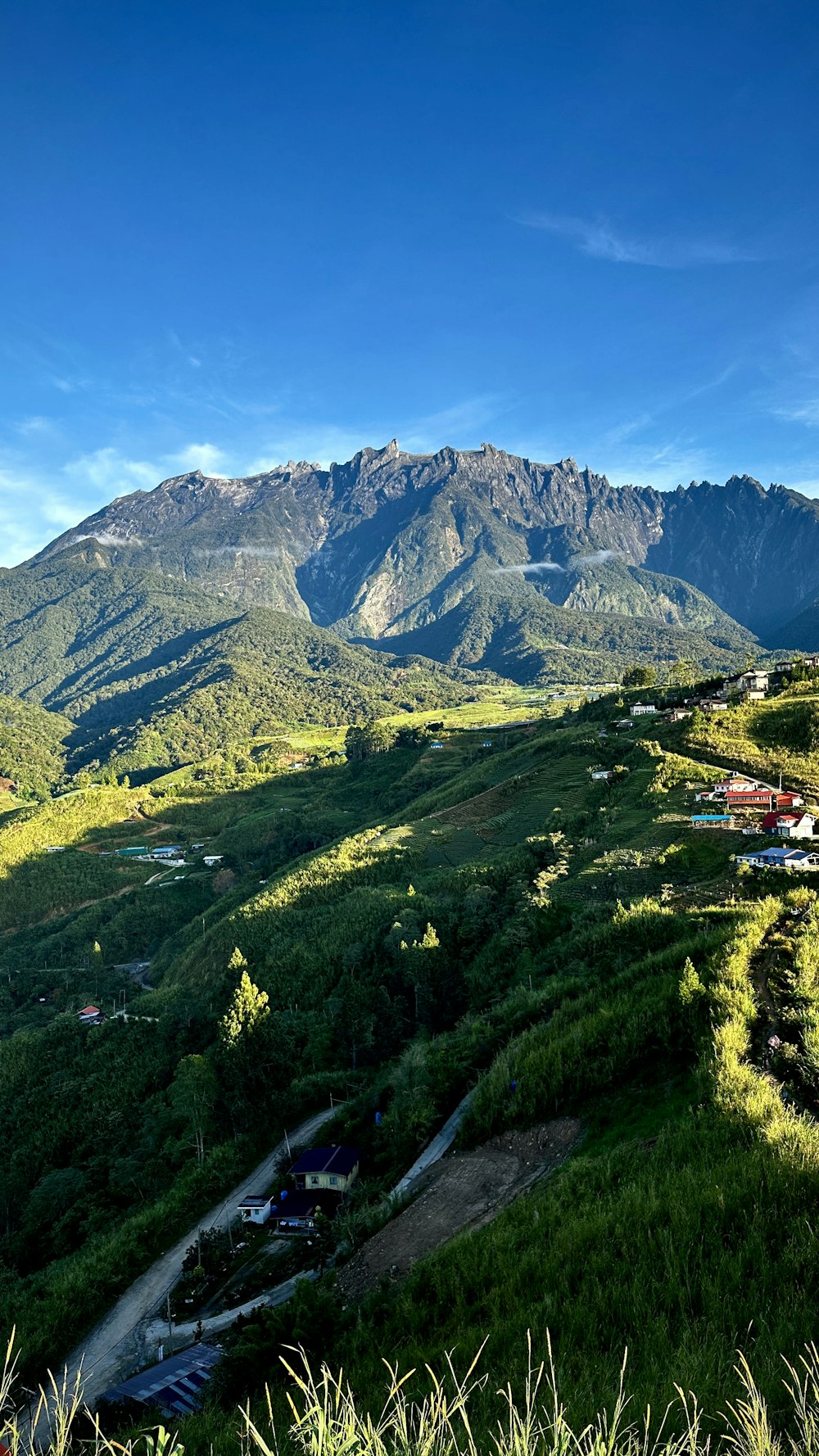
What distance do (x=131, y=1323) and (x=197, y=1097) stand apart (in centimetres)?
1131

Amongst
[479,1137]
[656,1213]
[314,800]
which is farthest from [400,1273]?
[314,800]

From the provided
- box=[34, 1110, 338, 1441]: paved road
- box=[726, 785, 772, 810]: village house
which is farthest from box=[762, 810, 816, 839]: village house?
box=[34, 1110, 338, 1441]: paved road

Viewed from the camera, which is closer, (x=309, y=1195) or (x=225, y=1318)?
(x=225, y=1318)

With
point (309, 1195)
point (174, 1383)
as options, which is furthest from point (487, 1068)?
point (174, 1383)

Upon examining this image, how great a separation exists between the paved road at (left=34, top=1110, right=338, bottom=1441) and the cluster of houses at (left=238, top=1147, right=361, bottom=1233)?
1.45 meters

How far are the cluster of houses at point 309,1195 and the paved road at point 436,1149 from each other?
3.11 m

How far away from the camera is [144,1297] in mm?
22812

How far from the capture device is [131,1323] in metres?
21.7

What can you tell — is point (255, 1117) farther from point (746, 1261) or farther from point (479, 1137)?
point (746, 1261)

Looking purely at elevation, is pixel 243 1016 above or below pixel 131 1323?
above

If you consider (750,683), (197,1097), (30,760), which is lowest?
(197,1097)

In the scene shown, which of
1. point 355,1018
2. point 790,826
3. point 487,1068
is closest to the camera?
point 487,1068

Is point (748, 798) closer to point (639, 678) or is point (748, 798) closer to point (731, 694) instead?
point (731, 694)

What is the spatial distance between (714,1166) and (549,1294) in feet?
12.2
